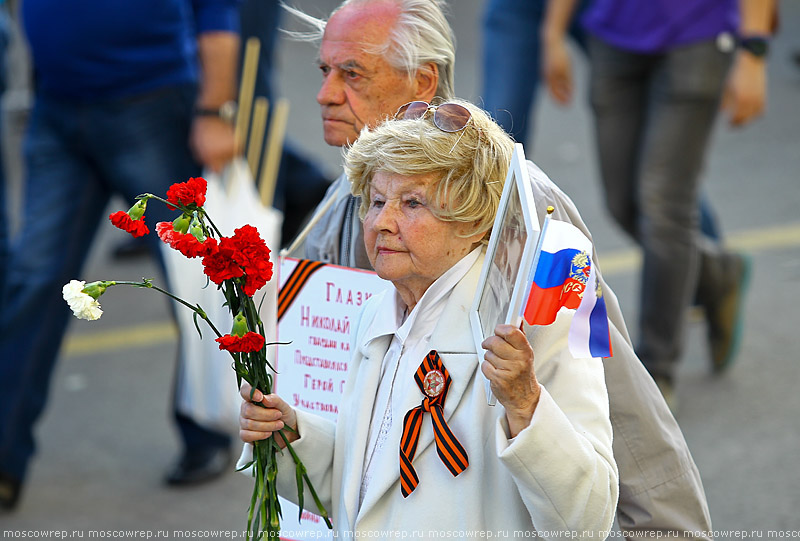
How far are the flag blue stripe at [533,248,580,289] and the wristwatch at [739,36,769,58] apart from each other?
2.89m

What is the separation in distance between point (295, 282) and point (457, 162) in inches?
32.6

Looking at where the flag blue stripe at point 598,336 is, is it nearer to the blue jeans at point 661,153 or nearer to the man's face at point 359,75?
the man's face at point 359,75

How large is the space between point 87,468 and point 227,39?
1699 millimetres

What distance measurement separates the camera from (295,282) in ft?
9.27

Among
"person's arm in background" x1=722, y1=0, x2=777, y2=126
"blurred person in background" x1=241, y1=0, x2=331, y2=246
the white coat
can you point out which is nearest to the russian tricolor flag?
the white coat

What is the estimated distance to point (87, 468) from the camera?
15.0 ft

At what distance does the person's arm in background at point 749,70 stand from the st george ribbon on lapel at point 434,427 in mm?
2749

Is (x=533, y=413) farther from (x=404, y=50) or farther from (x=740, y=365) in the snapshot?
(x=740, y=365)

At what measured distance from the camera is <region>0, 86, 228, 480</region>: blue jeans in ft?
13.8

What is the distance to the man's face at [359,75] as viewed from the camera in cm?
269

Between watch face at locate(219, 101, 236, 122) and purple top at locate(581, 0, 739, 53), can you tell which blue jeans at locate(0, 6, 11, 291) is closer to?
watch face at locate(219, 101, 236, 122)

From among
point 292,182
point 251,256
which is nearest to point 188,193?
point 251,256

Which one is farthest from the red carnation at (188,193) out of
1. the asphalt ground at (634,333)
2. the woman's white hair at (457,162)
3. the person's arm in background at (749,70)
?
the person's arm in background at (749,70)

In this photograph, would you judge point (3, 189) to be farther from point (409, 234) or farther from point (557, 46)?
point (409, 234)
